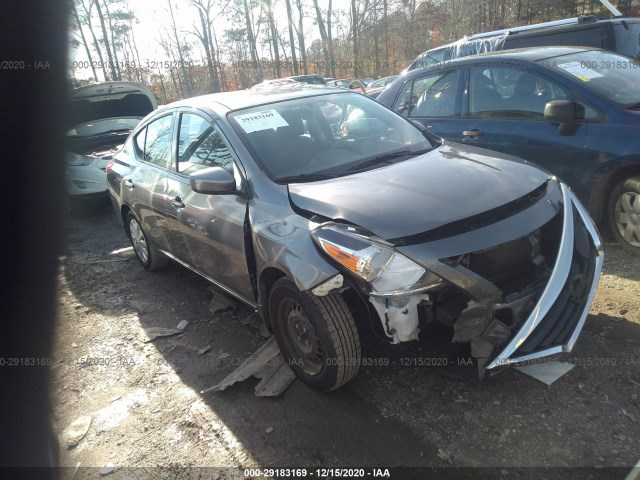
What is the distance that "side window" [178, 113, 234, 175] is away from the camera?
3209mm

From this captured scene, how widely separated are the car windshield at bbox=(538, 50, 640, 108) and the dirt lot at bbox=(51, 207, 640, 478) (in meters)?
1.38

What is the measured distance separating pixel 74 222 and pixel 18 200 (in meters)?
1.15

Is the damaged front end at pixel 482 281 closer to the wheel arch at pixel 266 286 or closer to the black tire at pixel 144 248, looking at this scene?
the wheel arch at pixel 266 286

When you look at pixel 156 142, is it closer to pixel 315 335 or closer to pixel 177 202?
pixel 177 202

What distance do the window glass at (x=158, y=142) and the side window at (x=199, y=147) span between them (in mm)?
267

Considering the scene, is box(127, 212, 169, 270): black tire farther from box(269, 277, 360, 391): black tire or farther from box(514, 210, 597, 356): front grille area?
box(514, 210, 597, 356): front grille area

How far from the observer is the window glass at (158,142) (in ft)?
13.0

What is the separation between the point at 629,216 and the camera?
3660 millimetres

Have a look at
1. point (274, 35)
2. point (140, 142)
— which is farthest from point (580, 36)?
point (274, 35)

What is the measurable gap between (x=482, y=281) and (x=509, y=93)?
3017mm

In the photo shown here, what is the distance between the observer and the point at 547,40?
24.5ft

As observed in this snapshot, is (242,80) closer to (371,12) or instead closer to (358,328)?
(371,12)

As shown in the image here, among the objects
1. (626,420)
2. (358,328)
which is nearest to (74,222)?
(358,328)

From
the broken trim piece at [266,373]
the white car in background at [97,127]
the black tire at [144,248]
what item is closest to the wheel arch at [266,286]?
the broken trim piece at [266,373]
